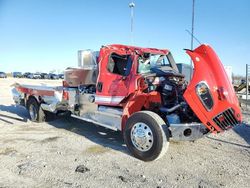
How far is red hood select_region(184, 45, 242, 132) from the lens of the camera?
17.6 feet

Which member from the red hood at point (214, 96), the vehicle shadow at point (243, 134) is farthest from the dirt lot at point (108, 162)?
the red hood at point (214, 96)

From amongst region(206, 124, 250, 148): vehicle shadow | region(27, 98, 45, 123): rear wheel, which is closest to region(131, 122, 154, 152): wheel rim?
region(206, 124, 250, 148): vehicle shadow

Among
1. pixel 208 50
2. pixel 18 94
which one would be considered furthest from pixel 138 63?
pixel 18 94

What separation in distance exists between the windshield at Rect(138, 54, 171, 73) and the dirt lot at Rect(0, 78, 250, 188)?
1.89 m

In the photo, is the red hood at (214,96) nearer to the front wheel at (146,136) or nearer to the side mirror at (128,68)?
the front wheel at (146,136)

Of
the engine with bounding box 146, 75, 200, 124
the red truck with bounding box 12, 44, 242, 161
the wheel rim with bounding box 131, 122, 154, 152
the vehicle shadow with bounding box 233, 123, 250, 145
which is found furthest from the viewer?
the vehicle shadow with bounding box 233, 123, 250, 145

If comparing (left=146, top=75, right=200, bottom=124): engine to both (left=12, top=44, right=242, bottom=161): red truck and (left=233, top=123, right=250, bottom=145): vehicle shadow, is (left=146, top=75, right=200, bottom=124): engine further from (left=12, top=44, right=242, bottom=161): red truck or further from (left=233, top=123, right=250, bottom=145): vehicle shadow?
(left=233, top=123, right=250, bottom=145): vehicle shadow

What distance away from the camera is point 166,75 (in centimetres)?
667

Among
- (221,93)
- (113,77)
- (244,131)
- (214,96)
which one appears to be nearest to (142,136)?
(214,96)

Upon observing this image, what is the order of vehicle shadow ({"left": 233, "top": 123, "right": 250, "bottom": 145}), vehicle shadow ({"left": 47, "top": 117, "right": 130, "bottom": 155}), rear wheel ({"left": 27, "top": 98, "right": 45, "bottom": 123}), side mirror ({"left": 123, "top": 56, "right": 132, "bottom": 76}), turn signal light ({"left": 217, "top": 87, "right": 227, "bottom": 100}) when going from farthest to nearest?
rear wheel ({"left": 27, "top": 98, "right": 45, "bottom": 123}), vehicle shadow ({"left": 233, "top": 123, "right": 250, "bottom": 145}), vehicle shadow ({"left": 47, "top": 117, "right": 130, "bottom": 155}), side mirror ({"left": 123, "top": 56, "right": 132, "bottom": 76}), turn signal light ({"left": 217, "top": 87, "right": 227, "bottom": 100})

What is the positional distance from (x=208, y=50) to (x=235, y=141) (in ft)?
9.59

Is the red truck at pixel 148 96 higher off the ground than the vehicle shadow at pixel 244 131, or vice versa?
the red truck at pixel 148 96

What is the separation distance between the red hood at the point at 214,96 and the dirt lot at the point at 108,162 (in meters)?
0.86

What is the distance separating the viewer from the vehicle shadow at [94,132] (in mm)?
6989
